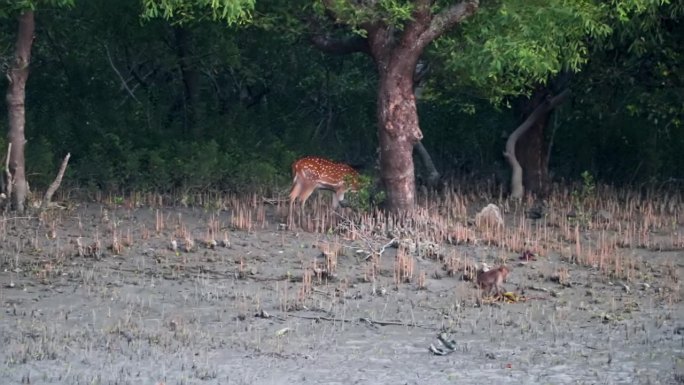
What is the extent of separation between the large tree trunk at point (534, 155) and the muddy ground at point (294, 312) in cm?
505

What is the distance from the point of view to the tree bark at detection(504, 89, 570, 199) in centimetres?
2003

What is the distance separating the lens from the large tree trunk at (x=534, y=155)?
67.9 feet

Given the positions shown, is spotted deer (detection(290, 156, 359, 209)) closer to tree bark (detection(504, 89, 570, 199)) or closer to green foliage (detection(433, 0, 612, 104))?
green foliage (detection(433, 0, 612, 104))

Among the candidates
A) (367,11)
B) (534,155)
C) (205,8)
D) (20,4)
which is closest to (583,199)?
(534,155)

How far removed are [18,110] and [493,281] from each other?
6.79 meters

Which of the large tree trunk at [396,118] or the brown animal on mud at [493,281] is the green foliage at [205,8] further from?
the brown animal on mud at [493,281]

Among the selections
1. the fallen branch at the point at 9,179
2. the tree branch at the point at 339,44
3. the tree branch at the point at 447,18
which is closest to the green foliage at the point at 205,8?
the tree branch at the point at 339,44

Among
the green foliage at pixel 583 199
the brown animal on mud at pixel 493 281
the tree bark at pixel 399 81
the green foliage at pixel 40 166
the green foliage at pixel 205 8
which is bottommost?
the brown animal on mud at pixel 493 281

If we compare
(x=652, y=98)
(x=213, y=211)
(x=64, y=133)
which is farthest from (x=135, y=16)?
(x=652, y=98)

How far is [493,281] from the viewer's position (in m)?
13.0

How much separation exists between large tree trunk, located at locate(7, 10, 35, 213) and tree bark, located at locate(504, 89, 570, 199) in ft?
25.6

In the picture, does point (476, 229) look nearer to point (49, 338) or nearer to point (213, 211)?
point (213, 211)

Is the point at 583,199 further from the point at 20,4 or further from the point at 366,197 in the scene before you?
the point at 20,4

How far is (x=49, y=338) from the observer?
1069cm
